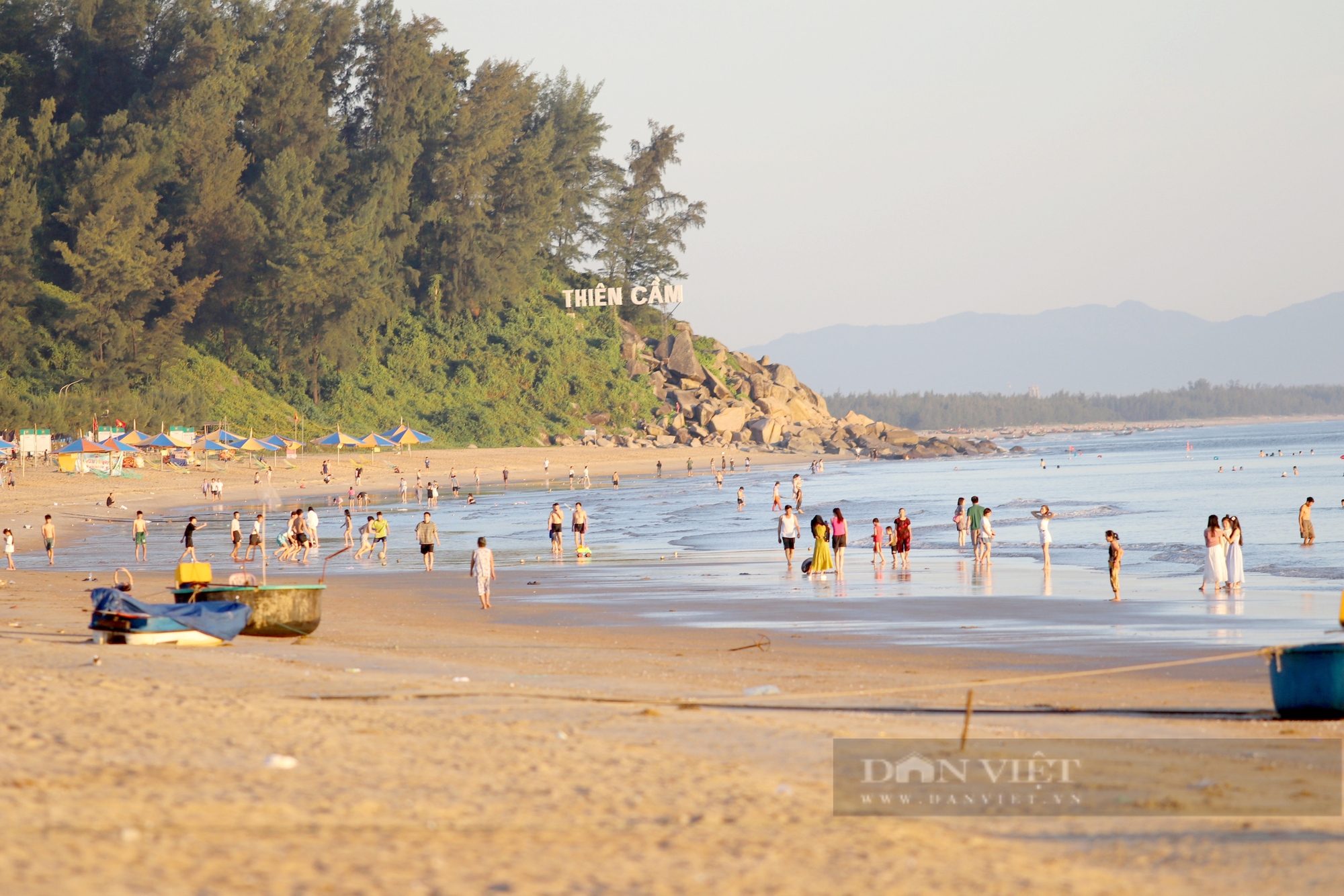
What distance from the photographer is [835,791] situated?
261 inches

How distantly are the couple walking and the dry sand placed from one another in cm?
678

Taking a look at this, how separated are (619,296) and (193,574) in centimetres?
7805

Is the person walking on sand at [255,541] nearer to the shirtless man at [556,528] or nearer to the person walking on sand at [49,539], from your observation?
the person walking on sand at [49,539]

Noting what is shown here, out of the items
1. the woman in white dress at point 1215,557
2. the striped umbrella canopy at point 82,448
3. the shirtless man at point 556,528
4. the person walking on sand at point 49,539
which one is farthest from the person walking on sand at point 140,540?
the striped umbrella canopy at point 82,448

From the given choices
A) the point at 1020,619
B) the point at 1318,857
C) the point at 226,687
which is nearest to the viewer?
the point at 1318,857

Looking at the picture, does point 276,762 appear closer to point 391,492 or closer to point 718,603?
point 718,603

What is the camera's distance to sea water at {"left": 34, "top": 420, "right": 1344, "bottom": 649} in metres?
15.9

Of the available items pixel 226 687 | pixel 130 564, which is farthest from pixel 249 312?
pixel 226 687

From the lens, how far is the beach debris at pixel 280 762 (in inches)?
260

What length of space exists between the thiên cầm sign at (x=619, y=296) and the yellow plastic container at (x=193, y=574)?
7500cm

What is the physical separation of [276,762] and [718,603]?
11.8 meters

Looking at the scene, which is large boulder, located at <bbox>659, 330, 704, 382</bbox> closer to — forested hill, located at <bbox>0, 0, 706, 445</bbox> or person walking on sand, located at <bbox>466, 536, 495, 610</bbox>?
forested hill, located at <bbox>0, 0, 706, 445</bbox>
